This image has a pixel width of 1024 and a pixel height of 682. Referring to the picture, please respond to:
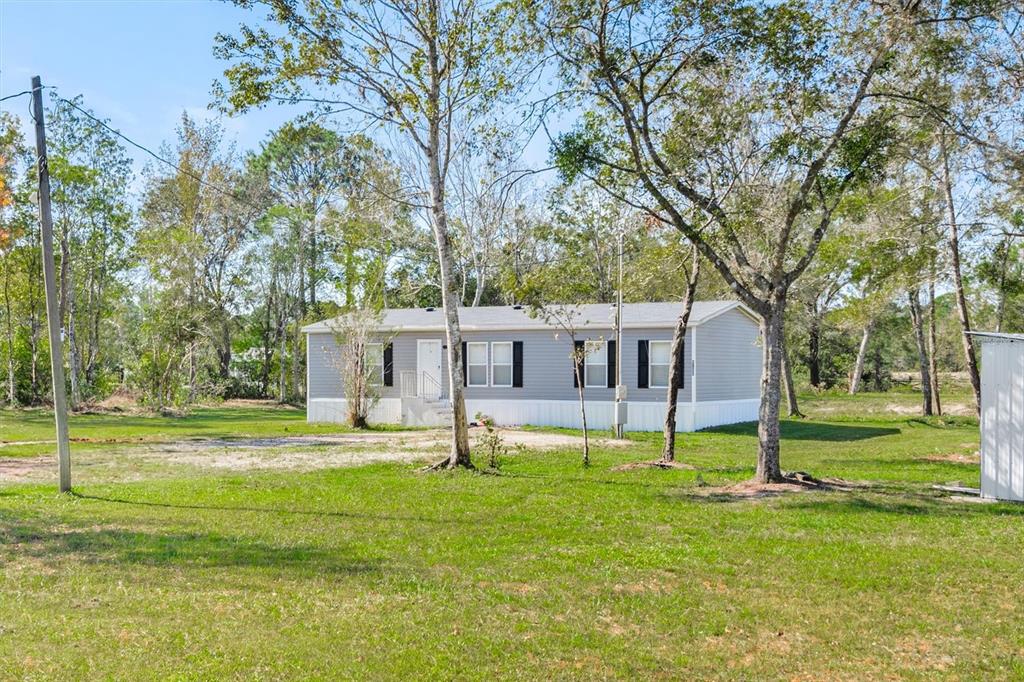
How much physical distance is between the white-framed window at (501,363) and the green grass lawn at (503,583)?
12.0m

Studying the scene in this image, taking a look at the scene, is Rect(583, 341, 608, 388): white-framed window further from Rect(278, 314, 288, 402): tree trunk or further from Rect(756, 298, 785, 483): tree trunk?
Rect(278, 314, 288, 402): tree trunk

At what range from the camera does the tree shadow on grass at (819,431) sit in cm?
1911

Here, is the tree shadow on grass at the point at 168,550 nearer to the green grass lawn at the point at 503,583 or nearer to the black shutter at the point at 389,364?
the green grass lawn at the point at 503,583

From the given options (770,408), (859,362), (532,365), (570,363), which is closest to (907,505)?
(770,408)

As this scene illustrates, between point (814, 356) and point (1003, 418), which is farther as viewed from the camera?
point (814, 356)

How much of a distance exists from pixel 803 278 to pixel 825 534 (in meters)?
26.6

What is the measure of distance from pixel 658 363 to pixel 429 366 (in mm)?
6598

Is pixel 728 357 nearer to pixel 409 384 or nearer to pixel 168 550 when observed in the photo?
pixel 409 384

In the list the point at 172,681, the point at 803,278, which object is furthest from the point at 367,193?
the point at 803,278

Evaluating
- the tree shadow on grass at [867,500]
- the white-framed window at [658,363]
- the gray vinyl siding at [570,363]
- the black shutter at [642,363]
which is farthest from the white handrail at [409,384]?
the tree shadow on grass at [867,500]

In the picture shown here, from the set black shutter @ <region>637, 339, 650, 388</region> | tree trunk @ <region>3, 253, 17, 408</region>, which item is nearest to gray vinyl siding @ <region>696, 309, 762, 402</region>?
black shutter @ <region>637, 339, 650, 388</region>

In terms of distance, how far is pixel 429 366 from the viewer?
23.7 m

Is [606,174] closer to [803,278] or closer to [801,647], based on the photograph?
[801,647]

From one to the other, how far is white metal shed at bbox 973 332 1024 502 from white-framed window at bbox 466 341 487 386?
1472cm
